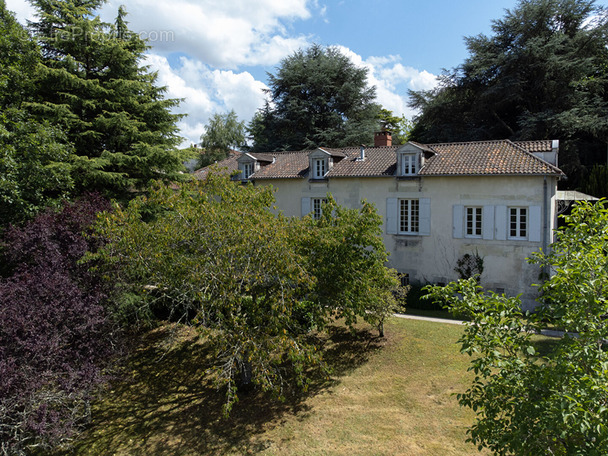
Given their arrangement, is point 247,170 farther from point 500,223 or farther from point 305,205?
point 500,223

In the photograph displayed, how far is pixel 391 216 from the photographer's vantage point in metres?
22.8

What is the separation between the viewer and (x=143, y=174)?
20.1 metres

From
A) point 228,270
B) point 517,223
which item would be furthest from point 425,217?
point 228,270

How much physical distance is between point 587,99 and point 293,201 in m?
22.3

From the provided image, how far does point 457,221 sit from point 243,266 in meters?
14.0

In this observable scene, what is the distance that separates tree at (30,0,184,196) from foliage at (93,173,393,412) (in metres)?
7.44

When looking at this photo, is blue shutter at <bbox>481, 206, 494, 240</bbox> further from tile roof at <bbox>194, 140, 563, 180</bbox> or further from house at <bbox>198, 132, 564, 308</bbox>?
tile roof at <bbox>194, 140, 563, 180</bbox>

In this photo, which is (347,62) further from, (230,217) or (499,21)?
(230,217)

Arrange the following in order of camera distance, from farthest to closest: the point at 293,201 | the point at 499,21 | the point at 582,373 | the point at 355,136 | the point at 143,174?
the point at 355,136 < the point at 499,21 < the point at 293,201 < the point at 143,174 < the point at 582,373

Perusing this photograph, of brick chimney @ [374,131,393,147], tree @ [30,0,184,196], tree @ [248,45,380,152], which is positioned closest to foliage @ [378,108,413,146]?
tree @ [248,45,380,152]

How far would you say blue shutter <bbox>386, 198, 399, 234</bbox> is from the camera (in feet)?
74.7

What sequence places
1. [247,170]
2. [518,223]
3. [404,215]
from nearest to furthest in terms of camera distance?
[518,223]
[404,215]
[247,170]

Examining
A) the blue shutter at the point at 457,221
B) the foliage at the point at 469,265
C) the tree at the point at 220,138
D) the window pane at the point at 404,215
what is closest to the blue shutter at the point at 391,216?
the window pane at the point at 404,215

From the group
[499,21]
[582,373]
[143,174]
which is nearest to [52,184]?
[143,174]
